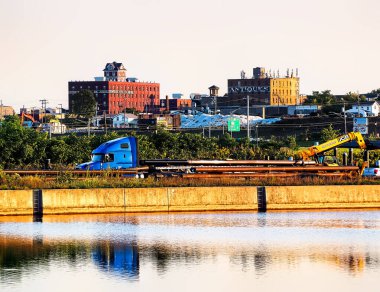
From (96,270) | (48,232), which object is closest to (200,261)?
(96,270)

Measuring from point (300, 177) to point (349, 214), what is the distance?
7.43m

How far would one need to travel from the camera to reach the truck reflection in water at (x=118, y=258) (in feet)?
111

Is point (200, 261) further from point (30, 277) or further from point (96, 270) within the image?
point (30, 277)

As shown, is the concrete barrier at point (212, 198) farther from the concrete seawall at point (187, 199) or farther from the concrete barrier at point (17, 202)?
the concrete barrier at point (17, 202)

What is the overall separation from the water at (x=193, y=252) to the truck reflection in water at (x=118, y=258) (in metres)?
0.03

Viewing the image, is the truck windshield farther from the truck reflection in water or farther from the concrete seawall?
the truck reflection in water

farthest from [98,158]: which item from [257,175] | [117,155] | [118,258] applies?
[118,258]

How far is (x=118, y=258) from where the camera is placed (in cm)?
3672

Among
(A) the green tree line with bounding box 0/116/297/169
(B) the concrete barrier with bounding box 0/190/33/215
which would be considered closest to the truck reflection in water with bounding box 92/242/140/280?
(B) the concrete barrier with bounding box 0/190/33/215

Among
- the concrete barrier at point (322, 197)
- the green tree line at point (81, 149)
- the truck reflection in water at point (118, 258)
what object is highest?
the green tree line at point (81, 149)

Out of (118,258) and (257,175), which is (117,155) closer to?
(257,175)

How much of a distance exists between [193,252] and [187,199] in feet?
42.6

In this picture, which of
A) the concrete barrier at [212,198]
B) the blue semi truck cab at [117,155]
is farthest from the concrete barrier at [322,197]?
the blue semi truck cab at [117,155]

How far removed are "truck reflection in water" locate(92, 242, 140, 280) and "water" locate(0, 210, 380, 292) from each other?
3 cm
